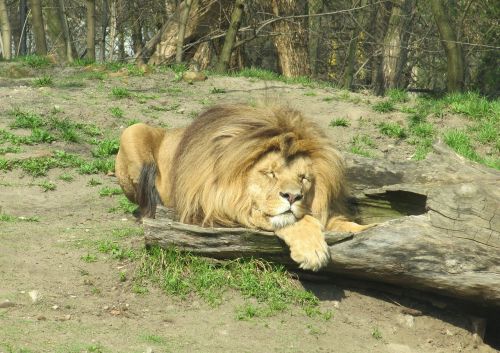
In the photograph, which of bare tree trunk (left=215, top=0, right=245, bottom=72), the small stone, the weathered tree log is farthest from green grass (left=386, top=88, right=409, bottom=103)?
the small stone

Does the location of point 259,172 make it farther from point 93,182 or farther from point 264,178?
point 93,182

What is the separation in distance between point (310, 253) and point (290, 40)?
448 inches

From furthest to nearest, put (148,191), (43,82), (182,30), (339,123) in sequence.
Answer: (182,30) < (43,82) < (339,123) < (148,191)

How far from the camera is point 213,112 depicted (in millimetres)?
6664

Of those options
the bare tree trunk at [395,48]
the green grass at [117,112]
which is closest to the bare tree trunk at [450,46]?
the bare tree trunk at [395,48]

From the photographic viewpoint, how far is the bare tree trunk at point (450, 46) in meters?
13.8

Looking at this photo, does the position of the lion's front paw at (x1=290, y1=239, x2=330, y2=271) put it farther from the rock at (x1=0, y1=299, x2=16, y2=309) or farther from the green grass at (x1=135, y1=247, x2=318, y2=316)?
the rock at (x1=0, y1=299, x2=16, y2=309)

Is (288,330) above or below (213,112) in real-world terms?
below

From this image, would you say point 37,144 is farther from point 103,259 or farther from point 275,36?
point 275,36

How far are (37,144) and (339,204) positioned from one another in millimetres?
4781

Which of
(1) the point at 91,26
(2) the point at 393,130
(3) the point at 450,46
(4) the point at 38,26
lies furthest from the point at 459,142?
(4) the point at 38,26

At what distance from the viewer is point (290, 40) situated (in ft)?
53.4

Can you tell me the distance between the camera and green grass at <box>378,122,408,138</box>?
10445 millimetres

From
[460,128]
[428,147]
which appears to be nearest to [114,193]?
[428,147]
